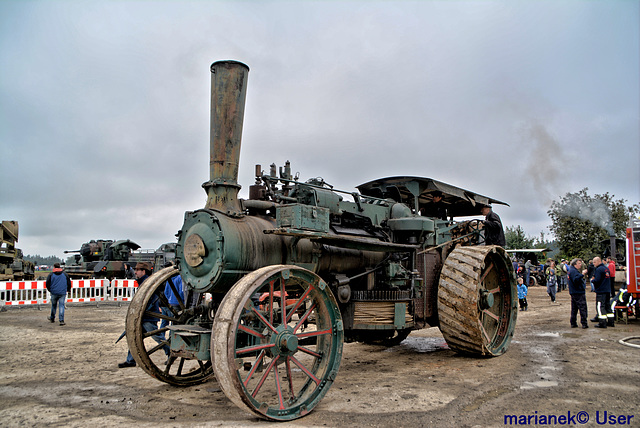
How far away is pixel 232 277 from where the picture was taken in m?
4.58

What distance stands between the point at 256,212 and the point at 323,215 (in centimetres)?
88

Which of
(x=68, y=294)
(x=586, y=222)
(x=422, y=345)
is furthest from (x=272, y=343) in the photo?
(x=586, y=222)

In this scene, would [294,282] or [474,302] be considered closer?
[294,282]

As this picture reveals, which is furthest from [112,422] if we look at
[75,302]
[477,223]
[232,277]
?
[75,302]

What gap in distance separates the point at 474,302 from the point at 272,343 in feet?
10.1

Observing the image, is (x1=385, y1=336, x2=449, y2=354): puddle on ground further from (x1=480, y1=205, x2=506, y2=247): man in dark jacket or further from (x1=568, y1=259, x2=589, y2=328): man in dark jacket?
(x1=568, y1=259, x2=589, y2=328): man in dark jacket

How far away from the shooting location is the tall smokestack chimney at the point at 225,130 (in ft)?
15.5

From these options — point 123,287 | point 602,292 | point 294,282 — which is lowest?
point 123,287

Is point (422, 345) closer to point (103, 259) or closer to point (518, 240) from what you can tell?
point (103, 259)

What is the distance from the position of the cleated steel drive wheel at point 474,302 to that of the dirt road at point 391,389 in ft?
0.97

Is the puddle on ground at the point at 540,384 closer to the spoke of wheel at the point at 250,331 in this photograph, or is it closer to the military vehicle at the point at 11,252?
the spoke of wheel at the point at 250,331

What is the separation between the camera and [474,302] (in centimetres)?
604

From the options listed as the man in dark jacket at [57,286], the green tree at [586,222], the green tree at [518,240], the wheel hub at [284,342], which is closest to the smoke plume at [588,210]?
the green tree at [586,222]

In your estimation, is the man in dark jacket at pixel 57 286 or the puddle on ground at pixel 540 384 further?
the man in dark jacket at pixel 57 286
